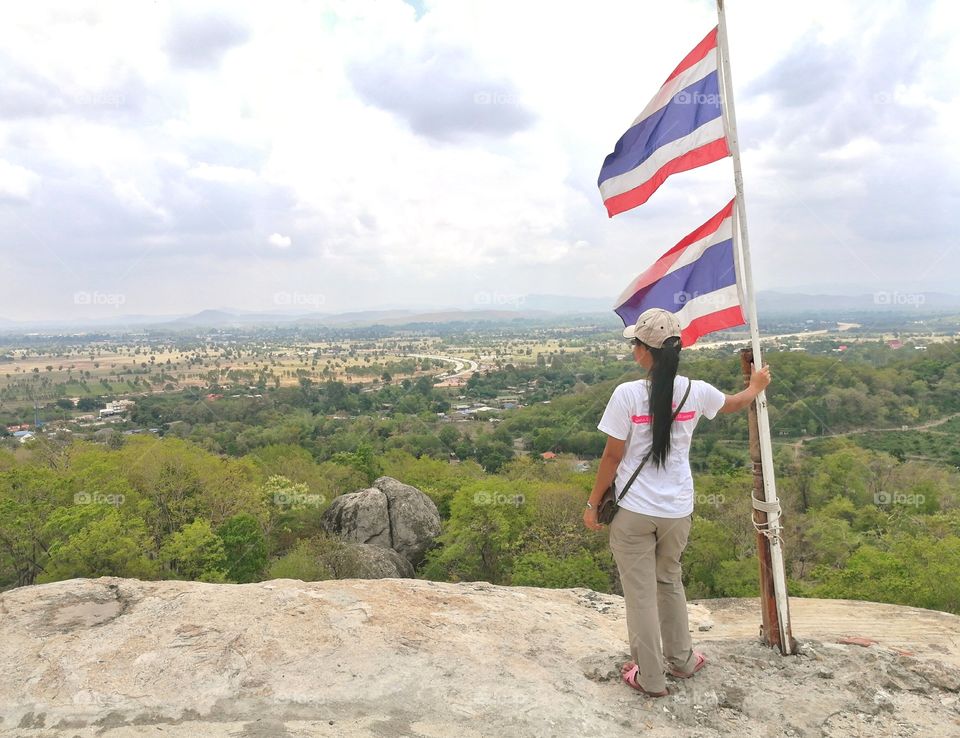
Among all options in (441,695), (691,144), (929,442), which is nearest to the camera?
(441,695)

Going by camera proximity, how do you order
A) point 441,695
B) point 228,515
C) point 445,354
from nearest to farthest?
point 441,695, point 228,515, point 445,354

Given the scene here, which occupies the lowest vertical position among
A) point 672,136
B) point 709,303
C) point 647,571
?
point 647,571

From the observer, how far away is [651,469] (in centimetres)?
418

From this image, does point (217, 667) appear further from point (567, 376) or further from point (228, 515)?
point (567, 376)

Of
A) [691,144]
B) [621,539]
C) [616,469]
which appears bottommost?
[621,539]

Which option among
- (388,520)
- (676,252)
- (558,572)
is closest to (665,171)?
(676,252)

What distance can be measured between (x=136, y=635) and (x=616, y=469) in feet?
16.1

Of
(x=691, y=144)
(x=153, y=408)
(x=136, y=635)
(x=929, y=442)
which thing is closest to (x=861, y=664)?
(x=691, y=144)

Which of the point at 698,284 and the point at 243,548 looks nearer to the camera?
the point at 698,284

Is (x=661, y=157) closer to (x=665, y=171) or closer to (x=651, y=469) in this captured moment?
(x=665, y=171)

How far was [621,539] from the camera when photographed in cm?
434

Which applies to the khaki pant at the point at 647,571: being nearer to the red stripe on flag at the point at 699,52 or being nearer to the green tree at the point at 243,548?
the red stripe on flag at the point at 699,52

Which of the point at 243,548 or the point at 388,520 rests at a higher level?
the point at 243,548

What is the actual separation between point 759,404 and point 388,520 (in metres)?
19.8
